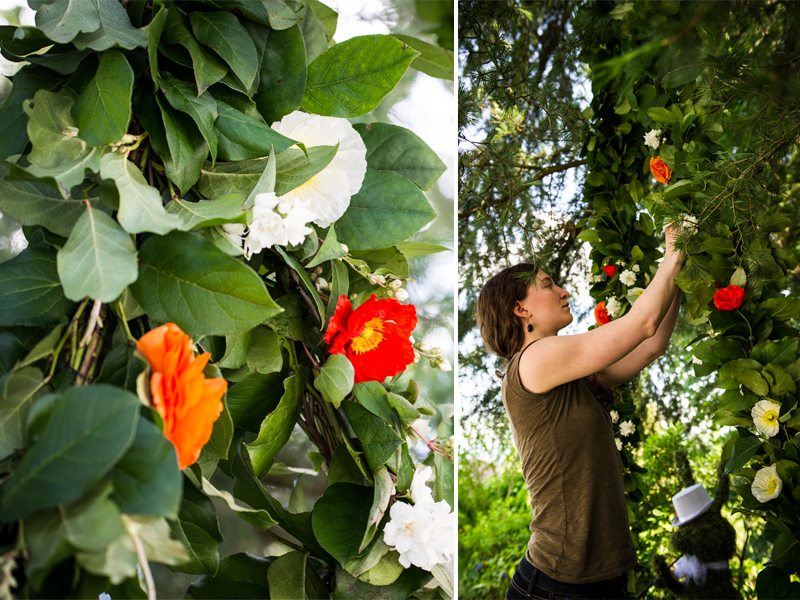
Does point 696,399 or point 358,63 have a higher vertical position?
point 358,63

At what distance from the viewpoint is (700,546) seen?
1.20 metres

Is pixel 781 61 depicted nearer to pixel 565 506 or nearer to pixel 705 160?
pixel 705 160

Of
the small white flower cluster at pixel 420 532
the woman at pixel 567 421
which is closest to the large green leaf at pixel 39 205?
the small white flower cluster at pixel 420 532

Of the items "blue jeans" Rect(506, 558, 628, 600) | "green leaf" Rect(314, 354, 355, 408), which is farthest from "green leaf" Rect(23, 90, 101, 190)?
"blue jeans" Rect(506, 558, 628, 600)

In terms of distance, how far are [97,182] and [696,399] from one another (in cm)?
106

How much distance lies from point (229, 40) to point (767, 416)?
0.88m

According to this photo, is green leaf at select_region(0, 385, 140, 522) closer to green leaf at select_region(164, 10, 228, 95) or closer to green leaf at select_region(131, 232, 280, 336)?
green leaf at select_region(131, 232, 280, 336)

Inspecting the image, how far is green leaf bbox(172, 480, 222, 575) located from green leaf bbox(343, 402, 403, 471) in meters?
0.12

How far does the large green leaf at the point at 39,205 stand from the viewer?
44 centimetres

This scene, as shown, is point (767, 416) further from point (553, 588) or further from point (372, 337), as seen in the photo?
point (372, 337)

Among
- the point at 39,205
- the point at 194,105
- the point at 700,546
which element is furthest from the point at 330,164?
the point at 700,546

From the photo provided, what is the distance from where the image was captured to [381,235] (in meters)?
0.58

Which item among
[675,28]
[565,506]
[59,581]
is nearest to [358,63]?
[675,28]

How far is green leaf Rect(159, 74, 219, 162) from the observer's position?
0.50 meters
